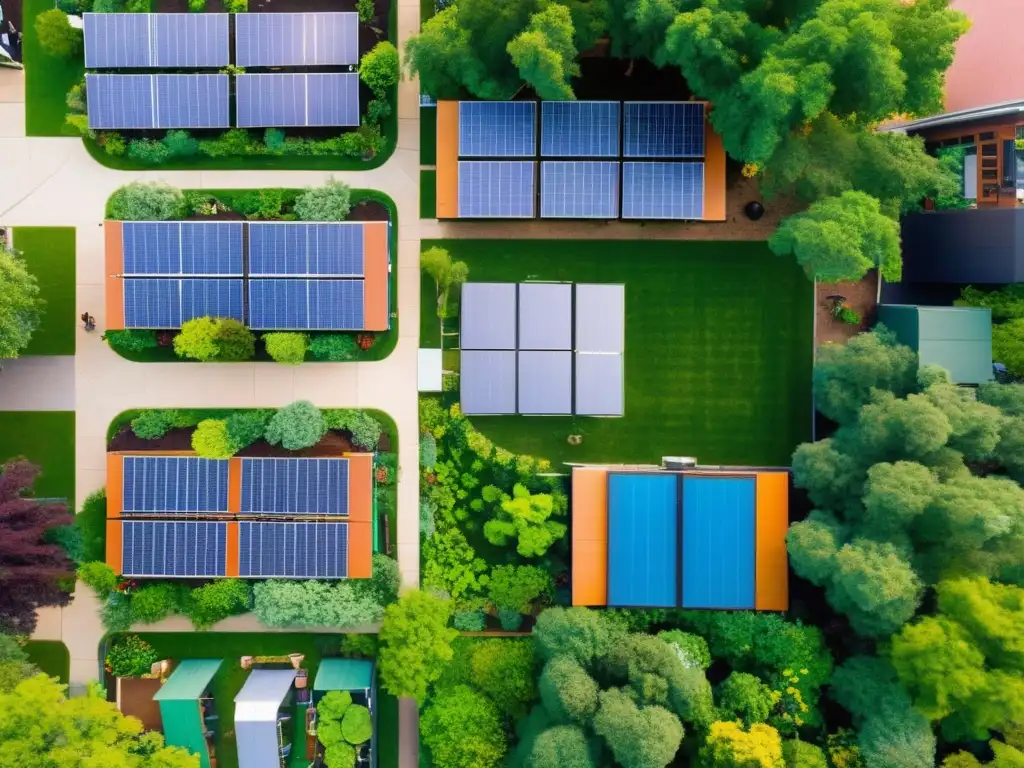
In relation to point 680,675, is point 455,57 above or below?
above


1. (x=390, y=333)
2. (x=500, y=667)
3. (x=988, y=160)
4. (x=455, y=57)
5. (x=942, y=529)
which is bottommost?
(x=500, y=667)

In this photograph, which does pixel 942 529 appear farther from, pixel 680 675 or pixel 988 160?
pixel 988 160

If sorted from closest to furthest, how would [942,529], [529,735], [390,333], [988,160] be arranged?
[942,529], [529,735], [988,160], [390,333]

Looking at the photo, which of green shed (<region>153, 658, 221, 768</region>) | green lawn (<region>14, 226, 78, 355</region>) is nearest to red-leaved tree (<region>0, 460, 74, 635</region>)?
green shed (<region>153, 658, 221, 768</region>)

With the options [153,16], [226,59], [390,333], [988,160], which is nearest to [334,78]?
[226,59]

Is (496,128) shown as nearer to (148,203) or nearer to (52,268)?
(148,203)

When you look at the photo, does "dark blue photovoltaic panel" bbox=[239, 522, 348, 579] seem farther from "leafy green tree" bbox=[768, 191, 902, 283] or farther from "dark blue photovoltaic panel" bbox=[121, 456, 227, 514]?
"leafy green tree" bbox=[768, 191, 902, 283]
